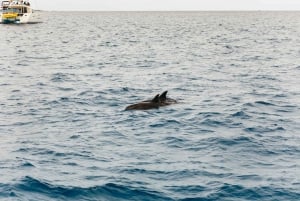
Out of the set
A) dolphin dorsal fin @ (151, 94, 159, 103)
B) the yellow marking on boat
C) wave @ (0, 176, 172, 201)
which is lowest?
wave @ (0, 176, 172, 201)

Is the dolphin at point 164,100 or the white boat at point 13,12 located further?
the white boat at point 13,12

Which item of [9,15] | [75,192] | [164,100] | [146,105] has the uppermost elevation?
[9,15]

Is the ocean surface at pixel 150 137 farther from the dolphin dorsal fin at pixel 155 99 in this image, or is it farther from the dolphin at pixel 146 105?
the dolphin dorsal fin at pixel 155 99

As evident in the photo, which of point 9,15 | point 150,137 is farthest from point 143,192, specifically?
point 9,15

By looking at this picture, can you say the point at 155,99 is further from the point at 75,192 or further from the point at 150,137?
the point at 75,192

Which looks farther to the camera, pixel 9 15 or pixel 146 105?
pixel 9 15

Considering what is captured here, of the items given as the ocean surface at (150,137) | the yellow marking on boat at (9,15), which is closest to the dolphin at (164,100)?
the ocean surface at (150,137)

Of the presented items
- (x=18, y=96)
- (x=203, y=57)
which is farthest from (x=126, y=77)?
(x=203, y=57)

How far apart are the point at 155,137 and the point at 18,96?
36.0ft

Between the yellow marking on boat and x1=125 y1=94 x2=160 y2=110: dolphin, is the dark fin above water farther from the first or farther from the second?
the yellow marking on boat

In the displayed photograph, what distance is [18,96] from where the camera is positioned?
82.4 ft

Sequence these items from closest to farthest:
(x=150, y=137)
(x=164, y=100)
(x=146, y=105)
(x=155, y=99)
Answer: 1. (x=150, y=137)
2. (x=146, y=105)
3. (x=155, y=99)
4. (x=164, y=100)

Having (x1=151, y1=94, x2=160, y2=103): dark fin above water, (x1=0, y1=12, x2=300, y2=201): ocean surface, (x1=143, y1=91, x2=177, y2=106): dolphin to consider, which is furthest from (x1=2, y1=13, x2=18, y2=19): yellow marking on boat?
(x1=151, y1=94, x2=160, y2=103): dark fin above water

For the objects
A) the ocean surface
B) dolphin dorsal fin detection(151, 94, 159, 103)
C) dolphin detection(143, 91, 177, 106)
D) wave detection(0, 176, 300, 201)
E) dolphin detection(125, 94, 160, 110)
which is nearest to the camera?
wave detection(0, 176, 300, 201)
